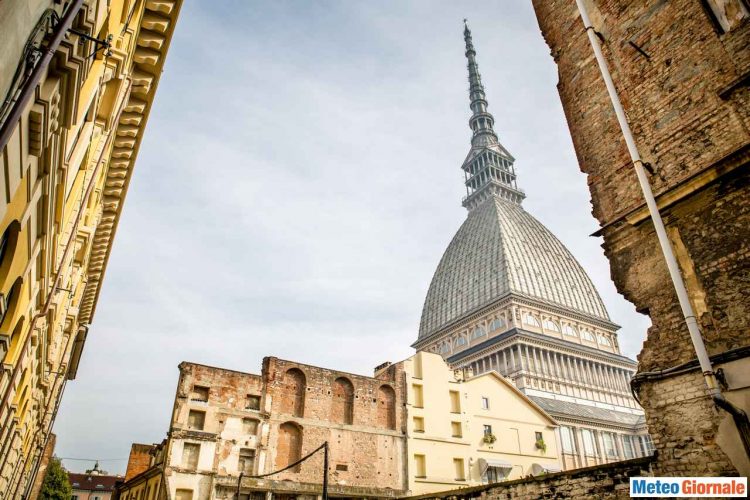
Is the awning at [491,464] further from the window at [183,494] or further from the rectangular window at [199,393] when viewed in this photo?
the rectangular window at [199,393]

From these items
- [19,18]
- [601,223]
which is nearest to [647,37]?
[601,223]

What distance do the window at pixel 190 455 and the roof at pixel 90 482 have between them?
70781 millimetres

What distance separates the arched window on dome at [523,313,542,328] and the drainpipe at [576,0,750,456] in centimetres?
7254

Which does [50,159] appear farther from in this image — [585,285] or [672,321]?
[585,285]

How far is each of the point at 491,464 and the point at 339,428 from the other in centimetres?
1174

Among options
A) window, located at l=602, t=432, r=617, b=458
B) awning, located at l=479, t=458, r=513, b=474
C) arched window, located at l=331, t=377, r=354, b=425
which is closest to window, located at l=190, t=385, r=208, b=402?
arched window, located at l=331, t=377, r=354, b=425

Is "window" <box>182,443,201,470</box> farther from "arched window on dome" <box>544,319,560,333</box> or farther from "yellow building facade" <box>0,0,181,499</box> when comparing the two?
"arched window on dome" <box>544,319,560,333</box>

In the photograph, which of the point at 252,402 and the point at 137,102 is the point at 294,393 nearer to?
the point at 252,402

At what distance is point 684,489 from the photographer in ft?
28.5

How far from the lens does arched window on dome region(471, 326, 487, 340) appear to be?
278 feet

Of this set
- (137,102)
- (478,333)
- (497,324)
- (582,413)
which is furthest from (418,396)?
(478,333)

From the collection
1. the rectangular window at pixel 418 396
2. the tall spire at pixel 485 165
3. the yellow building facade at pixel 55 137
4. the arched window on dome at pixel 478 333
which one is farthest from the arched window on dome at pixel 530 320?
the yellow building facade at pixel 55 137

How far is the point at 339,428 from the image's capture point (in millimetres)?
30328

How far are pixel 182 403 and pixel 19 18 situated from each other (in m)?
25.3
